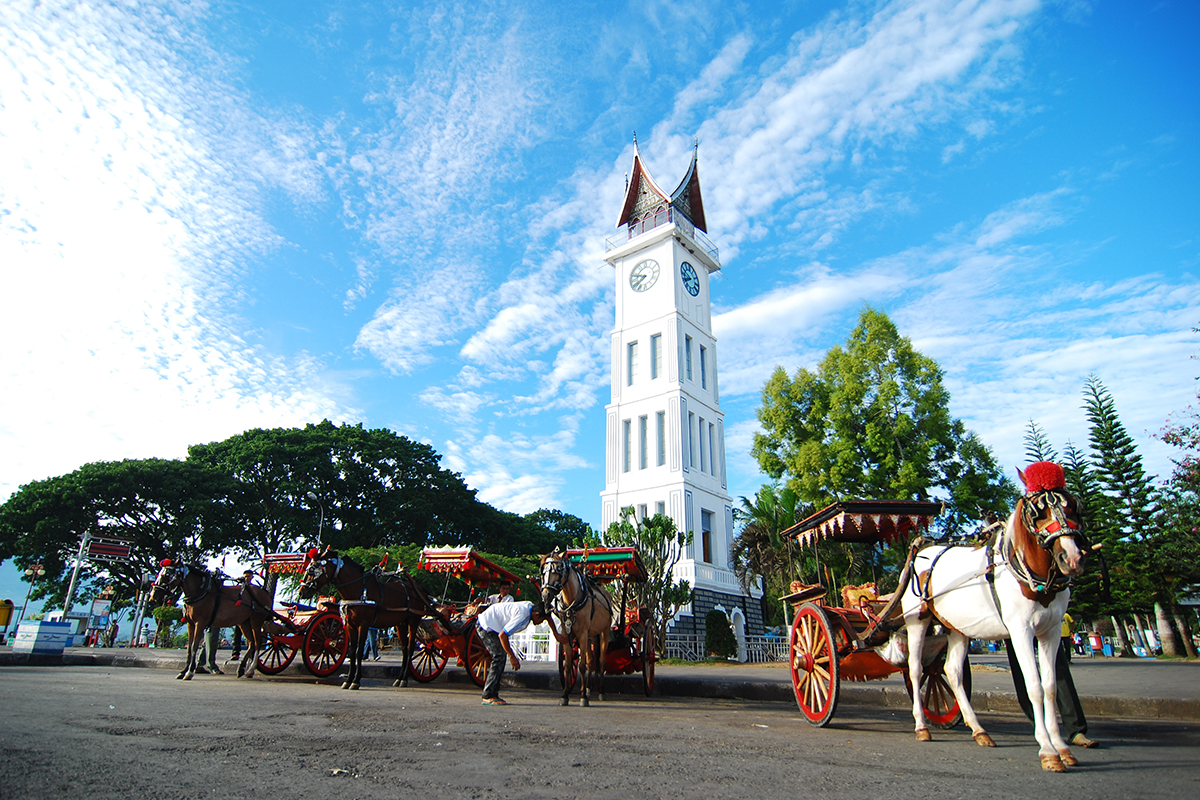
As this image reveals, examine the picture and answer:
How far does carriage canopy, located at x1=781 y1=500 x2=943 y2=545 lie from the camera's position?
712 centimetres

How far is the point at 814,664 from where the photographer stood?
21.0 feet

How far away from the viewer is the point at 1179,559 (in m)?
21.6

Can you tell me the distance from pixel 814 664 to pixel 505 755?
3424 millimetres

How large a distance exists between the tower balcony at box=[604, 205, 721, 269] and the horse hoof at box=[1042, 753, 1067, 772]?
123 feet

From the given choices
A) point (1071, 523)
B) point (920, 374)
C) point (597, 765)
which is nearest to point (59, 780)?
point (597, 765)

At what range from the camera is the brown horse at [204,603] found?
10438mm

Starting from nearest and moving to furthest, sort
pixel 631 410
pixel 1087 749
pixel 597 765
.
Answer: pixel 597 765
pixel 1087 749
pixel 631 410

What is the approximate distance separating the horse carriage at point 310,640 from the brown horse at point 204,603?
432mm

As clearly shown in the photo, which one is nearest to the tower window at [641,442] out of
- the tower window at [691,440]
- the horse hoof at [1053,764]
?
the tower window at [691,440]

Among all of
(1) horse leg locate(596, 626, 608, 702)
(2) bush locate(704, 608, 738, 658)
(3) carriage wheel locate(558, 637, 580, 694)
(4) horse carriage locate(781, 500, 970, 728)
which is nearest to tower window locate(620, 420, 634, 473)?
(2) bush locate(704, 608, 738, 658)

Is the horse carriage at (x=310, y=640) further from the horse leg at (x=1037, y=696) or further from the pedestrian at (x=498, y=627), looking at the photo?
the horse leg at (x=1037, y=696)

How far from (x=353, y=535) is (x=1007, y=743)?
3792 cm

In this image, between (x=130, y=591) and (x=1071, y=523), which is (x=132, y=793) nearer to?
(x=1071, y=523)

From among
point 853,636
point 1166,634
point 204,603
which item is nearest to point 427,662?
point 204,603
